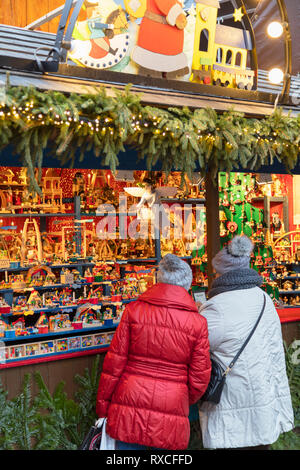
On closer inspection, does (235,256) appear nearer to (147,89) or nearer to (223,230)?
(147,89)

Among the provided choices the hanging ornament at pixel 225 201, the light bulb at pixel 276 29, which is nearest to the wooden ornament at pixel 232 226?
the hanging ornament at pixel 225 201

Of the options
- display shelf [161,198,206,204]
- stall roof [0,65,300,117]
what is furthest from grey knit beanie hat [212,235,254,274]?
display shelf [161,198,206,204]

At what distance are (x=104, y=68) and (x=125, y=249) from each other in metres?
3.87

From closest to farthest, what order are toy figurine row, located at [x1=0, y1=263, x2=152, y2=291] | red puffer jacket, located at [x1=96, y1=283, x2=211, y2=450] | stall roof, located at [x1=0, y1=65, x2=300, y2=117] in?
1. red puffer jacket, located at [x1=96, y1=283, x2=211, y2=450]
2. stall roof, located at [x1=0, y1=65, x2=300, y2=117]
3. toy figurine row, located at [x1=0, y1=263, x2=152, y2=291]

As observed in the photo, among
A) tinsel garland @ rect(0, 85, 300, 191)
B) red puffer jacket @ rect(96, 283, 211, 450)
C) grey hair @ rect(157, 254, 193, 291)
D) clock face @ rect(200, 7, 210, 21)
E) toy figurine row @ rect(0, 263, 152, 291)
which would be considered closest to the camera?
red puffer jacket @ rect(96, 283, 211, 450)

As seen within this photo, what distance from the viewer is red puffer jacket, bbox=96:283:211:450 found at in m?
Answer: 3.05

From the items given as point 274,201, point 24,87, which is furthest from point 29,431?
point 274,201

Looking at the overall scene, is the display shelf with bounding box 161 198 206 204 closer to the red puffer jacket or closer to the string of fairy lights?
the string of fairy lights

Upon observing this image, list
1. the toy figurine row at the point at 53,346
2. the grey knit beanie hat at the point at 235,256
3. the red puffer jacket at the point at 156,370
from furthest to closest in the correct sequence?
the toy figurine row at the point at 53,346 < the grey knit beanie hat at the point at 235,256 < the red puffer jacket at the point at 156,370

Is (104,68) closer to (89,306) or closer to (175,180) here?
(89,306)

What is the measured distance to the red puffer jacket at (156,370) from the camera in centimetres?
305

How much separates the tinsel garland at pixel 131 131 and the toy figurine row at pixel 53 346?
157cm

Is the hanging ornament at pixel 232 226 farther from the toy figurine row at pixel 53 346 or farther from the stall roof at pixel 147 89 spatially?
the toy figurine row at pixel 53 346

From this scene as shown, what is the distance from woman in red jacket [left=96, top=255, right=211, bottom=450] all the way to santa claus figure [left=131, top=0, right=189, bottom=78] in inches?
86.5
